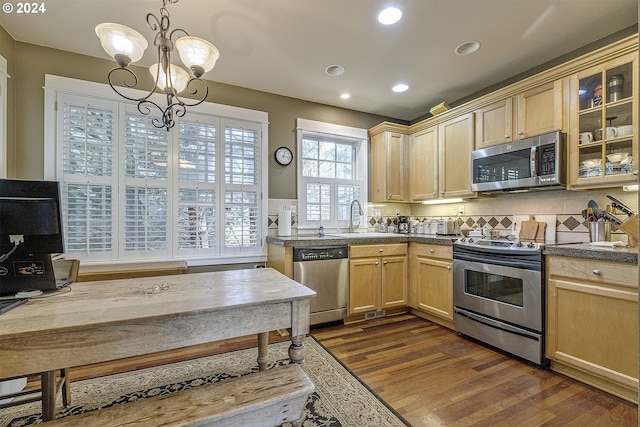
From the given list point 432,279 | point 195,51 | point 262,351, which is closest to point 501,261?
point 432,279

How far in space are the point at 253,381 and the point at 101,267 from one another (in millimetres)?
2078

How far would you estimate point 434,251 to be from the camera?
3.04 m

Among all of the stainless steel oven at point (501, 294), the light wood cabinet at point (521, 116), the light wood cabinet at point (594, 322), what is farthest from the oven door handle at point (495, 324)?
the light wood cabinet at point (521, 116)

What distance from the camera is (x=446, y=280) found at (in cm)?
290

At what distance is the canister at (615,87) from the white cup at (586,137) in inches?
10.2

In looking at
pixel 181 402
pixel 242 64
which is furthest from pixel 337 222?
pixel 181 402

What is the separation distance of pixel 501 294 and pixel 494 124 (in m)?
1.68

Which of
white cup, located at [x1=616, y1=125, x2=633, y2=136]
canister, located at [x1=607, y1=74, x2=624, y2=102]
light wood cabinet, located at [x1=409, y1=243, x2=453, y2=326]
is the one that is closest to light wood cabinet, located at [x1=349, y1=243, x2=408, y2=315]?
light wood cabinet, located at [x1=409, y1=243, x2=453, y2=326]

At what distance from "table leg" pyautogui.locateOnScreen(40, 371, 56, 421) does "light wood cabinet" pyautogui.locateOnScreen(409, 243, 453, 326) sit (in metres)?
3.05

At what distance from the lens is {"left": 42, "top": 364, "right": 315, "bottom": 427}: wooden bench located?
1061mm

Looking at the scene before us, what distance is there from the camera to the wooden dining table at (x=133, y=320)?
1.00 m

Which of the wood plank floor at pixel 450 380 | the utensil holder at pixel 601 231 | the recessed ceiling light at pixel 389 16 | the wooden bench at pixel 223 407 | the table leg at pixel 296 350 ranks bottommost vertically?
the wood plank floor at pixel 450 380

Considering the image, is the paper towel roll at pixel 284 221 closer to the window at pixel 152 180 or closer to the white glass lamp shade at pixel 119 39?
the window at pixel 152 180

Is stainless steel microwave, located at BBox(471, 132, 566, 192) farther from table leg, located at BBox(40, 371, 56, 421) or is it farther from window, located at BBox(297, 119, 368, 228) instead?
table leg, located at BBox(40, 371, 56, 421)
